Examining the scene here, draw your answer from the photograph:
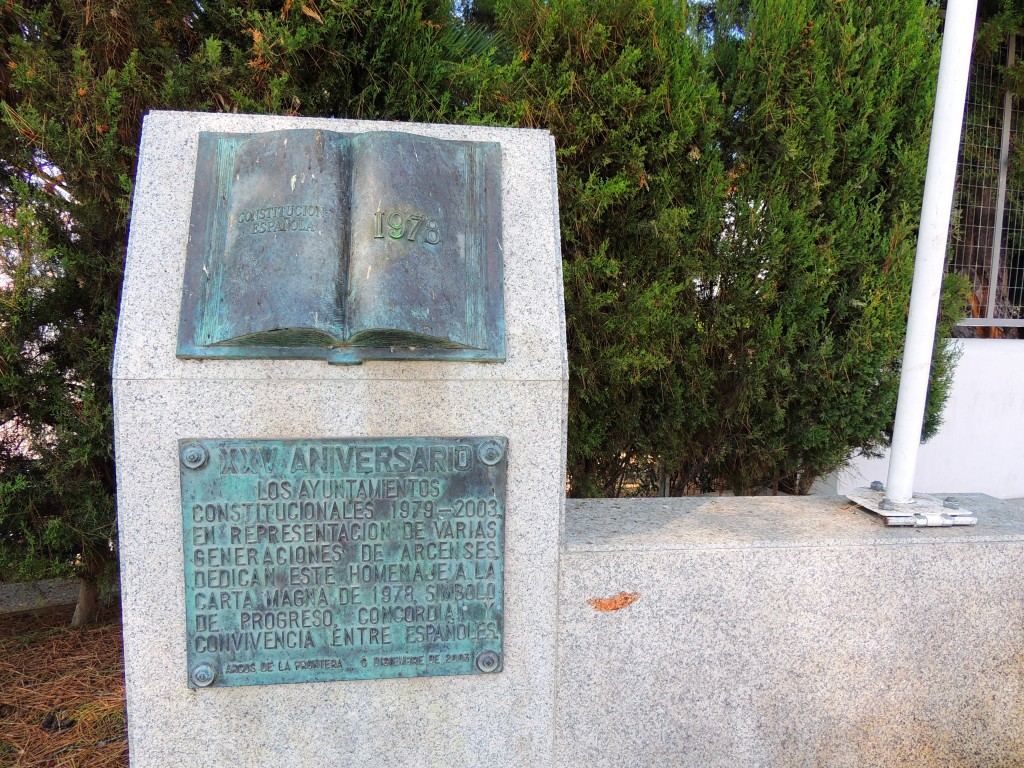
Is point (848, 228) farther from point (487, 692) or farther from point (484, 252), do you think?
point (487, 692)

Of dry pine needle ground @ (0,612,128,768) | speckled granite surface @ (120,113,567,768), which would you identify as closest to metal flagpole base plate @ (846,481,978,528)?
speckled granite surface @ (120,113,567,768)

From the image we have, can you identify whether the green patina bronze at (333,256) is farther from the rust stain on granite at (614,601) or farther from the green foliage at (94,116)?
the green foliage at (94,116)

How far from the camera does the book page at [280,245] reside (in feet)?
5.82

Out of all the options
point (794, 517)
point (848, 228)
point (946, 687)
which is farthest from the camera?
point (848, 228)

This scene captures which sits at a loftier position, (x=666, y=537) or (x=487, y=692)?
(x=666, y=537)

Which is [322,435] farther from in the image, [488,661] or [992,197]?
[992,197]

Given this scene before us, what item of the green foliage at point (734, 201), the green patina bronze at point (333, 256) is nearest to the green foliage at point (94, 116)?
the green foliage at point (734, 201)

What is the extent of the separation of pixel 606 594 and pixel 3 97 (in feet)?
10.3

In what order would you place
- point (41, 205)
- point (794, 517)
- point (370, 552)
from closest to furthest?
point (370, 552) → point (794, 517) → point (41, 205)

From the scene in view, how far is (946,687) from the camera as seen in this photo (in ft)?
7.37

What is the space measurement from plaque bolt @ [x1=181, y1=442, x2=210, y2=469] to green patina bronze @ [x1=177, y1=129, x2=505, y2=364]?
0.24 meters

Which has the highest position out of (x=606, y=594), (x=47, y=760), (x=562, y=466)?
(x=562, y=466)

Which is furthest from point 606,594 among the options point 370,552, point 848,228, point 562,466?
point 848,228

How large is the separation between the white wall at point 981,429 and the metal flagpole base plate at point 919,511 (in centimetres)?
315
